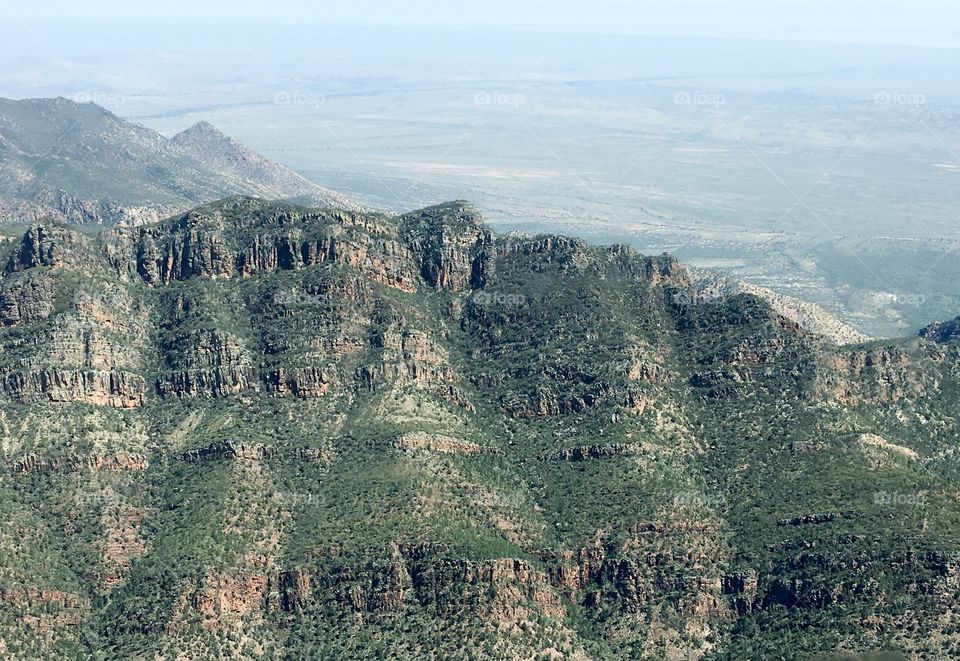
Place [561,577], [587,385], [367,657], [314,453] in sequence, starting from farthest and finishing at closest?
[587,385] < [314,453] < [561,577] < [367,657]

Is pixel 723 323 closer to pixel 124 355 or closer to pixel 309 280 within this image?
pixel 309 280

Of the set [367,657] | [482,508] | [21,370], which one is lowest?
[367,657]

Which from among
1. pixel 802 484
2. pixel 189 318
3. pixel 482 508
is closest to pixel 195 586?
pixel 482 508

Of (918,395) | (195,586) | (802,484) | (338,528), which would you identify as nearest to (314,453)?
(338,528)

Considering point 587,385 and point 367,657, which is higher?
point 587,385

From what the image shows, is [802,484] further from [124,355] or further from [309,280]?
[124,355]

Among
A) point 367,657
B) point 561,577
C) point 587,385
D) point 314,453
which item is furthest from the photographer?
point 587,385

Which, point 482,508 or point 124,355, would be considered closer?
point 482,508
